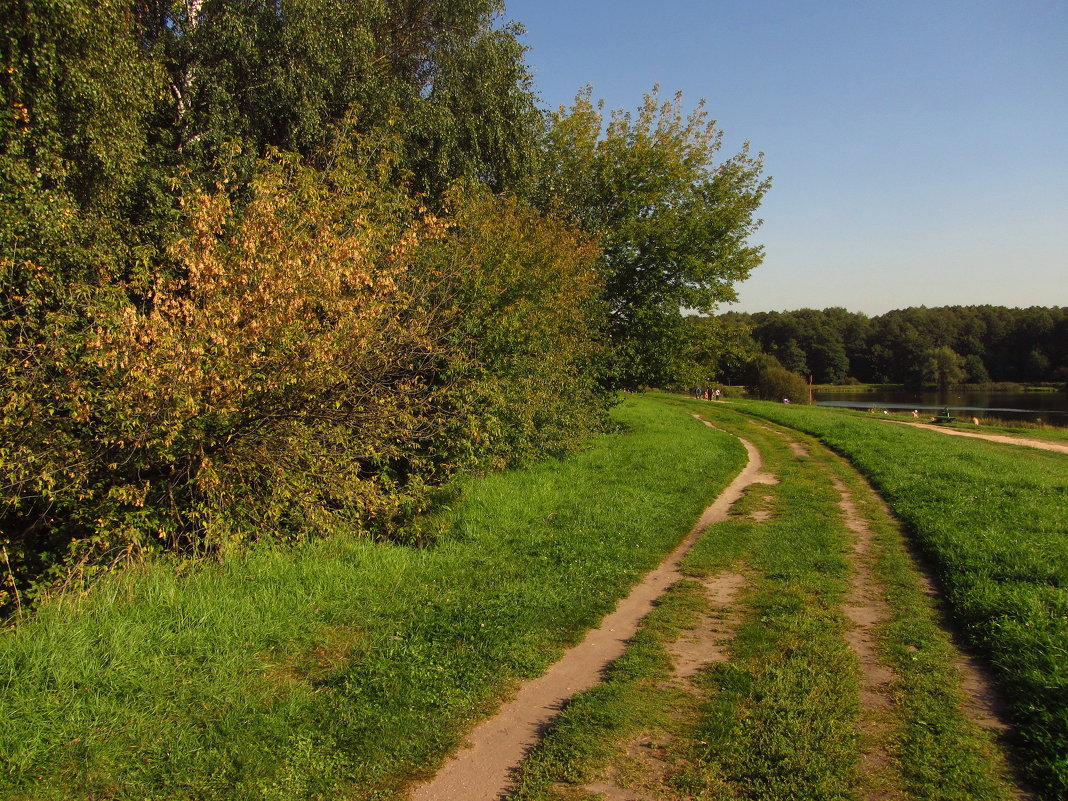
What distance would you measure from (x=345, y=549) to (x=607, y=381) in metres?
15.0

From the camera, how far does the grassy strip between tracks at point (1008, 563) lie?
4.30 meters

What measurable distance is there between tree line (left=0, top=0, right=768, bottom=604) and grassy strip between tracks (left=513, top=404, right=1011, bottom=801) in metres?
4.10

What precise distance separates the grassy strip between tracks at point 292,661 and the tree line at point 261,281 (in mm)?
1033

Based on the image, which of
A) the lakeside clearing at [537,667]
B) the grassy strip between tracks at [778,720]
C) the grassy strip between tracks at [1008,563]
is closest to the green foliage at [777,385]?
the grassy strip between tracks at [1008,563]

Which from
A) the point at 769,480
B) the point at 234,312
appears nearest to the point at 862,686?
the point at 234,312

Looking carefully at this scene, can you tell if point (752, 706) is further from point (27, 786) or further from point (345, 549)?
point (345, 549)

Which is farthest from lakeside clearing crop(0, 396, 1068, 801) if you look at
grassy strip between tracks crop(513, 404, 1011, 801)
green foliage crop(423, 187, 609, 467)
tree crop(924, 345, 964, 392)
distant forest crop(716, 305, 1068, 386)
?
tree crop(924, 345, 964, 392)

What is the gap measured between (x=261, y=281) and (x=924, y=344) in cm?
12313

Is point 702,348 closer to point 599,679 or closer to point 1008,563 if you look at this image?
point 1008,563

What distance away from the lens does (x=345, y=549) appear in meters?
7.73

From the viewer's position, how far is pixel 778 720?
172 inches

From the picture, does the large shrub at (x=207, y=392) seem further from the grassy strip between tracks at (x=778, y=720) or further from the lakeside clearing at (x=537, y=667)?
the grassy strip between tracks at (x=778, y=720)

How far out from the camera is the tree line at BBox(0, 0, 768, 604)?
6227mm

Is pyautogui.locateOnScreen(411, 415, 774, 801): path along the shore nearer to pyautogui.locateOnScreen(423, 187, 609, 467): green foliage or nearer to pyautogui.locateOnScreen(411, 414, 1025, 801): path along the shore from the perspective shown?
pyautogui.locateOnScreen(411, 414, 1025, 801): path along the shore
